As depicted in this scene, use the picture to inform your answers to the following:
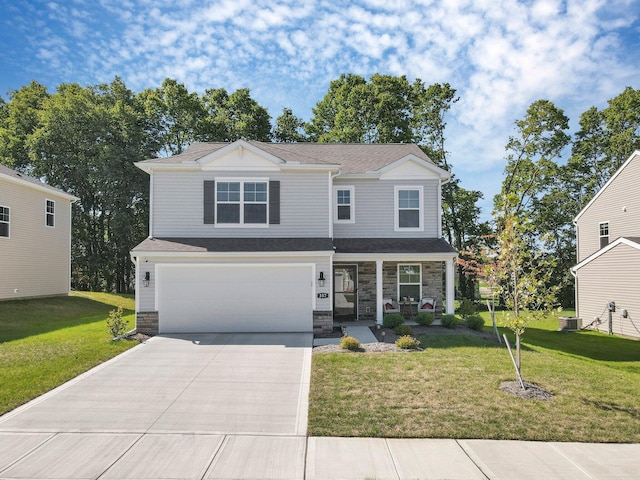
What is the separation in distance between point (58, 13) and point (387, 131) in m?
23.0

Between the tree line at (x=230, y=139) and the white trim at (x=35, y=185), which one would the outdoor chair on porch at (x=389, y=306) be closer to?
the tree line at (x=230, y=139)

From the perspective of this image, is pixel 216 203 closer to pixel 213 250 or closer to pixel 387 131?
pixel 213 250

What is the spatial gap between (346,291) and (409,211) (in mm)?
3993

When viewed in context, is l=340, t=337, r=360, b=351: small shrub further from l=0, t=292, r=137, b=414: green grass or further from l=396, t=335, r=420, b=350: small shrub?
l=0, t=292, r=137, b=414: green grass

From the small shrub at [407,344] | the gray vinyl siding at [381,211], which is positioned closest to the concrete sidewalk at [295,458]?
the small shrub at [407,344]

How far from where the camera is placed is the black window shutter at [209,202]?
13906mm

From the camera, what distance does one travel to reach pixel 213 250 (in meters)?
12.8

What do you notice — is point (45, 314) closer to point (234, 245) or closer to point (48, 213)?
point (48, 213)

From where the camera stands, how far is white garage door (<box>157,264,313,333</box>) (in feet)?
42.6

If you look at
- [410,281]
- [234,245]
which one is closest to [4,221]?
[234,245]

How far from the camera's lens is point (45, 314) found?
1800 centimetres

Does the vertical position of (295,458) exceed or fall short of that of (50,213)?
it falls short

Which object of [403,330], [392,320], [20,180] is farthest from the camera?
[20,180]

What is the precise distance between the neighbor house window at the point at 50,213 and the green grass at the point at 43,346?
15.0 feet
